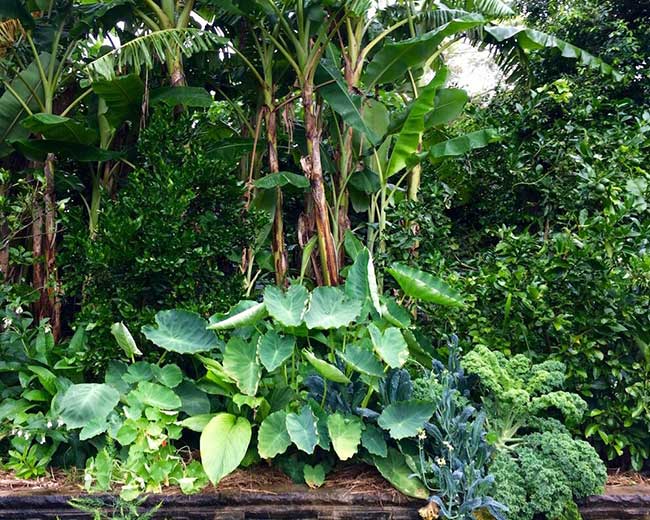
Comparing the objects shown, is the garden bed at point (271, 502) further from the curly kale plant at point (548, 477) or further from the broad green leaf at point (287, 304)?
the broad green leaf at point (287, 304)

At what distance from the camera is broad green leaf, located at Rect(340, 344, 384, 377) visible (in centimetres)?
296

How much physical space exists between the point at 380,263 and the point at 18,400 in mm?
2558

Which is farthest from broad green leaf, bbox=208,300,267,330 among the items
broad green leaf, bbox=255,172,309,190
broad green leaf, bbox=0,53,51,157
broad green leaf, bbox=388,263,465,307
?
broad green leaf, bbox=0,53,51,157

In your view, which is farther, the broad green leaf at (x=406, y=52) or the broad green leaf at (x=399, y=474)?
the broad green leaf at (x=406, y=52)

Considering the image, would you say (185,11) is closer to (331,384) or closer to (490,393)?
(331,384)

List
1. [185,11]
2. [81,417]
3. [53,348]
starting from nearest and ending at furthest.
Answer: [81,417] → [53,348] → [185,11]

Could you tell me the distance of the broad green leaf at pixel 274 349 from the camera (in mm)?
2992

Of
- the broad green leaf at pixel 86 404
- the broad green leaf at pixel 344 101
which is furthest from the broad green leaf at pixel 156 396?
the broad green leaf at pixel 344 101

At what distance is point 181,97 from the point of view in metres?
A: 3.96

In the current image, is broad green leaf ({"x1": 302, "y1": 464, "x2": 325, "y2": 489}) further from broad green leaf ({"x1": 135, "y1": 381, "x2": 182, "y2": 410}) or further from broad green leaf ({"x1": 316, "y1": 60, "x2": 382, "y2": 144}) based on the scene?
broad green leaf ({"x1": 316, "y1": 60, "x2": 382, "y2": 144})

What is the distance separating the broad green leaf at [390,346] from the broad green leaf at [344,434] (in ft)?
1.22

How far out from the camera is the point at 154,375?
318 cm

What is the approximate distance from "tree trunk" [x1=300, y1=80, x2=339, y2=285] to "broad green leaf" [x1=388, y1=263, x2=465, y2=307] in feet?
Answer: 2.68

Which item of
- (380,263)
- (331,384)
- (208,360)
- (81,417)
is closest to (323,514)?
(331,384)
